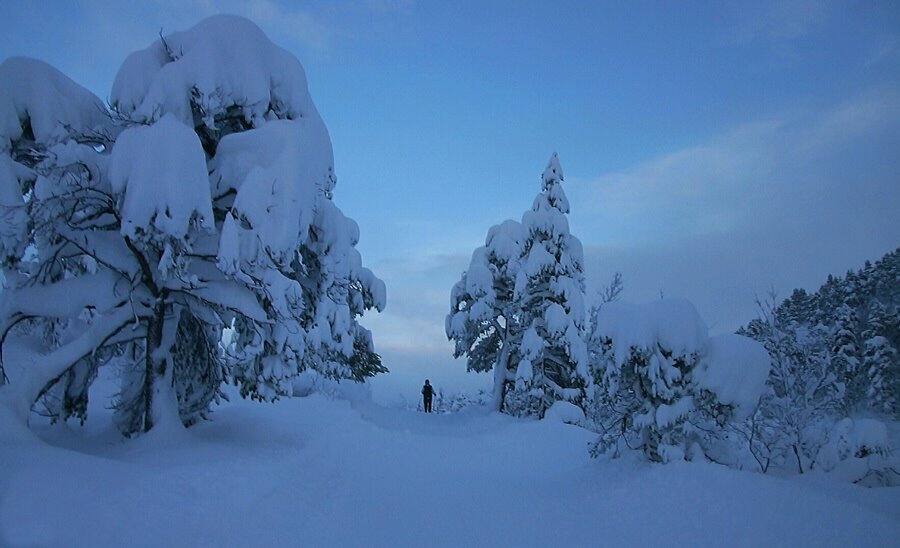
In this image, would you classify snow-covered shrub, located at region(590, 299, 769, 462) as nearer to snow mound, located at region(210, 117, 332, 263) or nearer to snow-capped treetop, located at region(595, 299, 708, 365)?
snow-capped treetop, located at region(595, 299, 708, 365)

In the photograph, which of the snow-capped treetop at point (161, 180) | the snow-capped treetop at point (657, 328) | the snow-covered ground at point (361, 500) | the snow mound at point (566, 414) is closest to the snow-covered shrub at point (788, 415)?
the snow-covered ground at point (361, 500)

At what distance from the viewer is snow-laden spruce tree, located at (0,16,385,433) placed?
771 centimetres

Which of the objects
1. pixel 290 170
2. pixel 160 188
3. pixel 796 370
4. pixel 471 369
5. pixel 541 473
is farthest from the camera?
pixel 471 369

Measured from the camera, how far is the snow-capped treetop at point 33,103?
823cm

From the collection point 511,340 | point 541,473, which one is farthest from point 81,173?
point 511,340

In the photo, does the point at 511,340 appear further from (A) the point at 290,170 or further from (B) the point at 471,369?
(A) the point at 290,170

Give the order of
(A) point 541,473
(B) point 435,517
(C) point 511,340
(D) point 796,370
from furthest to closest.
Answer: (C) point 511,340 → (D) point 796,370 → (A) point 541,473 → (B) point 435,517

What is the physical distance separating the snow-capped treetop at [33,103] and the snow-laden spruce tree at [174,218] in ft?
0.09

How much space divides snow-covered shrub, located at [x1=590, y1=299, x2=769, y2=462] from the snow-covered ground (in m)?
0.88

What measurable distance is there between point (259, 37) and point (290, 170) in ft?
10.4

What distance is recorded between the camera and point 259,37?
9.76 meters

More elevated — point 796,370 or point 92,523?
point 796,370

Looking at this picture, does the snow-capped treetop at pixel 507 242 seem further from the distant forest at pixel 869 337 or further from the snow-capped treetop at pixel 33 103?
the distant forest at pixel 869 337

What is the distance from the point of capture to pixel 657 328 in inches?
356
